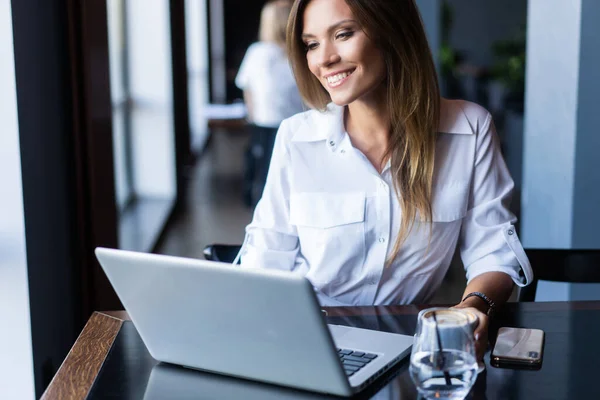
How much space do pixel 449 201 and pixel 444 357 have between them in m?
0.79

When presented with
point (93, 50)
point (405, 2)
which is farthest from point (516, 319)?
point (93, 50)

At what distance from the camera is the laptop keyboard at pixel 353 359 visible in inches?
56.7

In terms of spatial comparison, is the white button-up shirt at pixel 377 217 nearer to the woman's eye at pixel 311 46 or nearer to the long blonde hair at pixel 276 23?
the woman's eye at pixel 311 46

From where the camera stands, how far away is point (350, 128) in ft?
6.97

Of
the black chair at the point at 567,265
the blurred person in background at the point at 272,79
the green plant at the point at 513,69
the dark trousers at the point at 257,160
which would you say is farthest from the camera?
the green plant at the point at 513,69

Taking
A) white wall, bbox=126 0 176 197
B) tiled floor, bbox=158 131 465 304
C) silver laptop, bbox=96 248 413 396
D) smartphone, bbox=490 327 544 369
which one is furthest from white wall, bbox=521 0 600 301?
white wall, bbox=126 0 176 197

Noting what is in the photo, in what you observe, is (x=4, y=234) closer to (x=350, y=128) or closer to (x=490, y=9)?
(x=350, y=128)

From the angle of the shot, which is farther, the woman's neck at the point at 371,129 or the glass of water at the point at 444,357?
the woman's neck at the point at 371,129

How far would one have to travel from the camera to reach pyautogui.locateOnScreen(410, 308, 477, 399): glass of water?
126 cm

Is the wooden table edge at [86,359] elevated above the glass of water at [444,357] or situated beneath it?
situated beneath

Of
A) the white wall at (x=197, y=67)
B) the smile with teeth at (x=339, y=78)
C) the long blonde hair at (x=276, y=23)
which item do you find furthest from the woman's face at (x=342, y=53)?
the white wall at (x=197, y=67)

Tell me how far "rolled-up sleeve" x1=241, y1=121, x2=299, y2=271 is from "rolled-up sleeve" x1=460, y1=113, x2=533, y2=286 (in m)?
0.43

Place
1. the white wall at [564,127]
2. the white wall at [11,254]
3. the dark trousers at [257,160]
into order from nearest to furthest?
the white wall at [11,254] → the white wall at [564,127] → the dark trousers at [257,160]

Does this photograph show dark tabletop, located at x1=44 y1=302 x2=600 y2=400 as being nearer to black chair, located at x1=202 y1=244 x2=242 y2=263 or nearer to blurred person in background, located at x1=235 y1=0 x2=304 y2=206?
black chair, located at x1=202 y1=244 x2=242 y2=263
